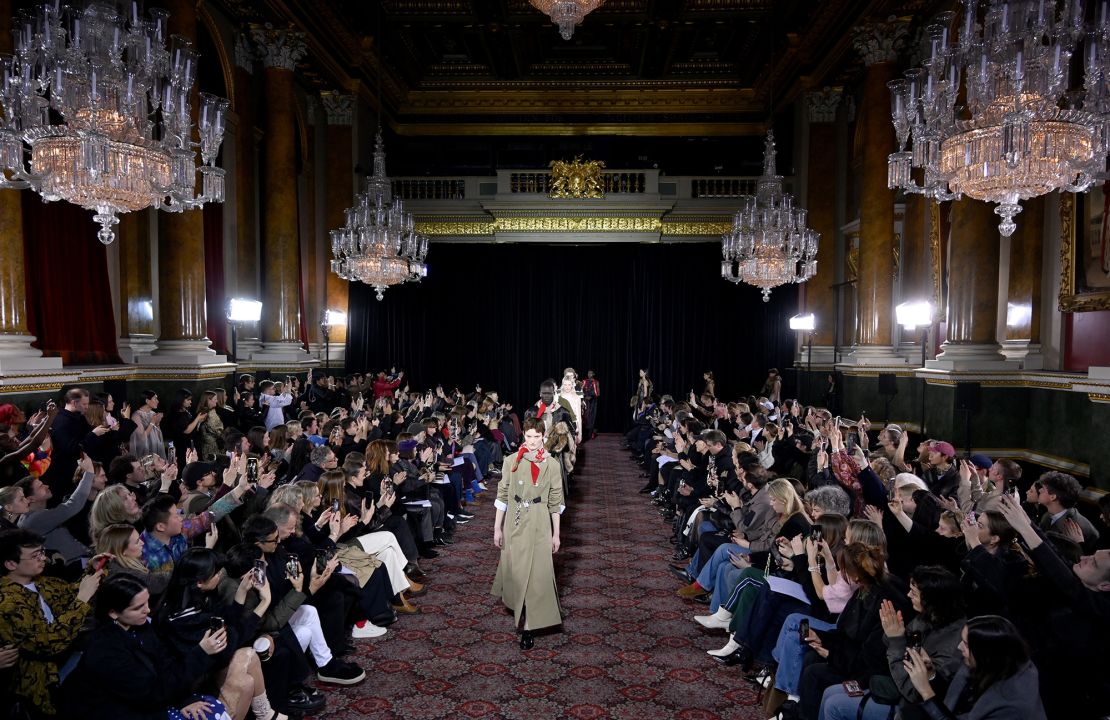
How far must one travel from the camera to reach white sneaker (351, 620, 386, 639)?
15.3 feet

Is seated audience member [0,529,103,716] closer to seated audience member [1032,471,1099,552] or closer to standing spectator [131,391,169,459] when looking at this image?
standing spectator [131,391,169,459]

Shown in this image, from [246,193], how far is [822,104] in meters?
10.4

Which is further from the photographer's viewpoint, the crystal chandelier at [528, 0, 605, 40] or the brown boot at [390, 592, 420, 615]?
the crystal chandelier at [528, 0, 605, 40]

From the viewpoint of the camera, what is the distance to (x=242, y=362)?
36.2 ft

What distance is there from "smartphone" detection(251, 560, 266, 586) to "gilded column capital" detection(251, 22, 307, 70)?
9809mm

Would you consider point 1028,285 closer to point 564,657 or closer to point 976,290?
point 976,290

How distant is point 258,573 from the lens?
10.7 ft

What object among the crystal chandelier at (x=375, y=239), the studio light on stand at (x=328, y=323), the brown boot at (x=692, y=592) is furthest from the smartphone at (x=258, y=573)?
the studio light on stand at (x=328, y=323)

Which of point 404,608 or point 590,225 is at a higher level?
point 590,225

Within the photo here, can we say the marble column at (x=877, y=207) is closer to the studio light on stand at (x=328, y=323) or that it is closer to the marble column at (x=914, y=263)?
the marble column at (x=914, y=263)

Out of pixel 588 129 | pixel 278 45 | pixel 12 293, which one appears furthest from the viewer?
pixel 588 129

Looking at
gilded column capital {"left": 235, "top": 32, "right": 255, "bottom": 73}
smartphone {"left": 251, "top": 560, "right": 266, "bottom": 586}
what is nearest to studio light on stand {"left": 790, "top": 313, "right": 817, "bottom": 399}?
gilded column capital {"left": 235, "top": 32, "right": 255, "bottom": 73}

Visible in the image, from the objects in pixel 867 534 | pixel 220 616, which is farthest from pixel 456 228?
pixel 867 534

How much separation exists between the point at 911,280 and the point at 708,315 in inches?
264
